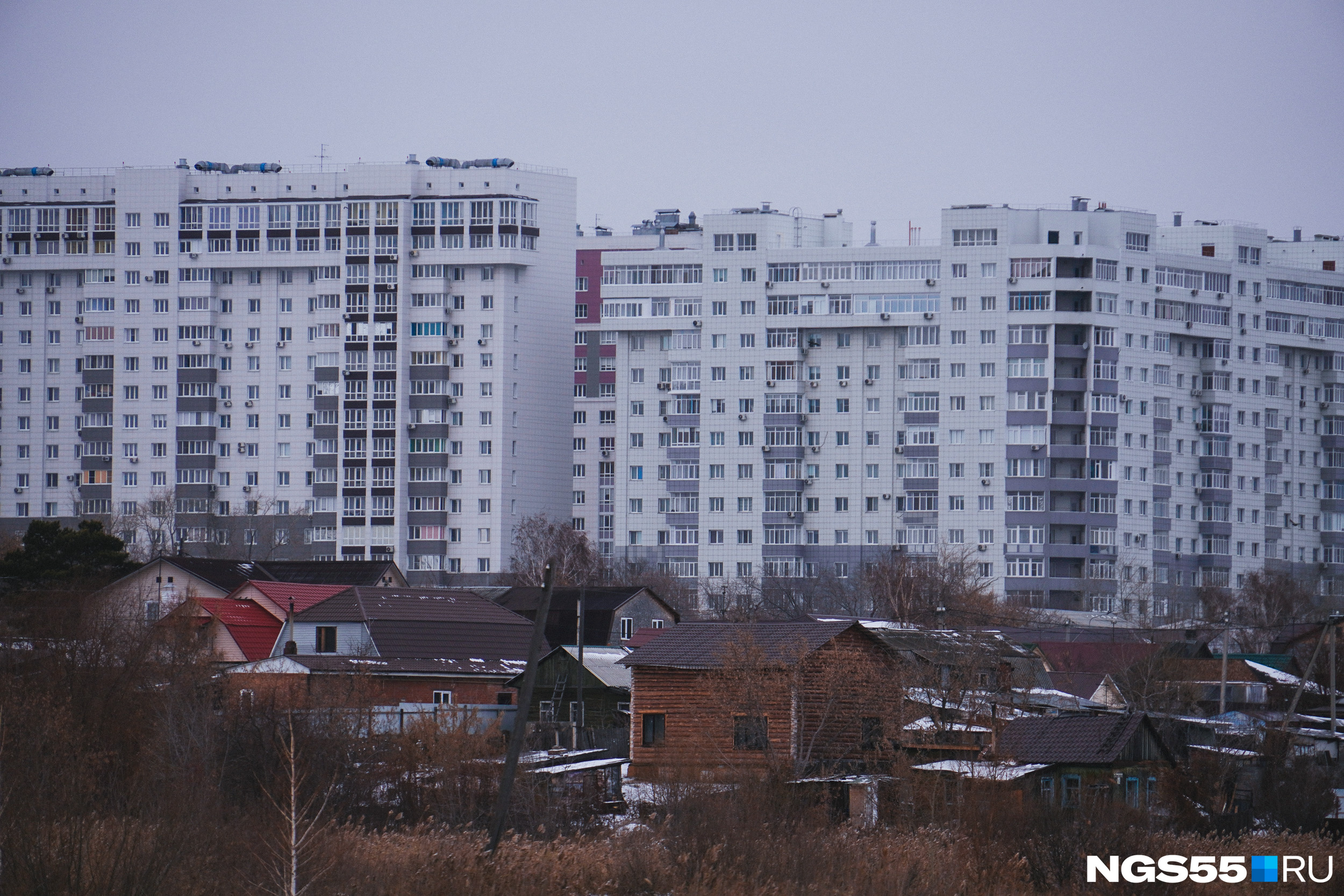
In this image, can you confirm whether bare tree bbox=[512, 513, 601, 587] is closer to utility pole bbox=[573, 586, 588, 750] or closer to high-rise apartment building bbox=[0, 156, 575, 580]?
high-rise apartment building bbox=[0, 156, 575, 580]

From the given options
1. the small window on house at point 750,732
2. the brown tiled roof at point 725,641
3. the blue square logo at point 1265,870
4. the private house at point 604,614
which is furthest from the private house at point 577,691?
the blue square logo at point 1265,870

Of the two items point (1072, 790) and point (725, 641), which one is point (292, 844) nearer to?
point (1072, 790)

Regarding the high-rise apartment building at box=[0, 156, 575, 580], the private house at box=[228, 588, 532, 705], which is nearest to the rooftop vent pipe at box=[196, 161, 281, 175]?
the high-rise apartment building at box=[0, 156, 575, 580]

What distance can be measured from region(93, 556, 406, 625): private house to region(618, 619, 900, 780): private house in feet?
58.5

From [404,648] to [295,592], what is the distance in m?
10.0

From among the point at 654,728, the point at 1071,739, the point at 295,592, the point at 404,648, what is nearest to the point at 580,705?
the point at 654,728

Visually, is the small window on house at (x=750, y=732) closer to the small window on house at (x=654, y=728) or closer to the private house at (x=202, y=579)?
the small window on house at (x=654, y=728)

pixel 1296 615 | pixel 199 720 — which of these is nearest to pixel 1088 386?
pixel 1296 615

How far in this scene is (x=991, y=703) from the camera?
4275 cm

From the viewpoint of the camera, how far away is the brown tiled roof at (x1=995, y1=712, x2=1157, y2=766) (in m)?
39.5

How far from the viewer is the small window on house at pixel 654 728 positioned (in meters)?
47.0

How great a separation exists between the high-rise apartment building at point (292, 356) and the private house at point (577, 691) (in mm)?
52468

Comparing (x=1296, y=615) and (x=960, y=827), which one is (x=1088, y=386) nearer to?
(x=1296, y=615)

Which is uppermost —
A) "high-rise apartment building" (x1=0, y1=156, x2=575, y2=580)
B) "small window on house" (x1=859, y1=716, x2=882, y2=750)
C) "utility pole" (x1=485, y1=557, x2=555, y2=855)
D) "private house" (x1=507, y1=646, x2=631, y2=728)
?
"high-rise apartment building" (x1=0, y1=156, x2=575, y2=580)
